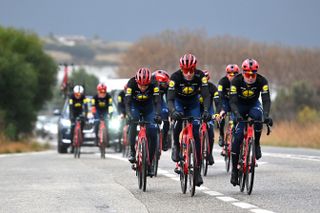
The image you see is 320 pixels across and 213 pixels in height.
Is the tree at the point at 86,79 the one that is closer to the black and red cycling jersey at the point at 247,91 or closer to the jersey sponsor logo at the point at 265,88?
the black and red cycling jersey at the point at 247,91

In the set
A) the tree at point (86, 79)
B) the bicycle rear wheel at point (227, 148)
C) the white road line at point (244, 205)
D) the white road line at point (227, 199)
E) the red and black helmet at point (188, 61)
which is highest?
the tree at point (86, 79)

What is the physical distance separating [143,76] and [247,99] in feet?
6.22

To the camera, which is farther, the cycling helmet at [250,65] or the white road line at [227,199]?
the cycling helmet at [250,65]

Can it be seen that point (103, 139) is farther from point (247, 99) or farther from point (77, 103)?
point (247, 99)

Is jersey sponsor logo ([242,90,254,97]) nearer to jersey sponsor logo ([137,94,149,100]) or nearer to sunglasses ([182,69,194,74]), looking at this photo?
sunglasses ([182,69,194,74])

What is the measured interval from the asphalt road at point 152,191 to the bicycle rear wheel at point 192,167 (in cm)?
14

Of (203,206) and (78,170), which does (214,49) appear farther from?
(203,206)

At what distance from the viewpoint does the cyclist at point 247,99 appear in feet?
51.0

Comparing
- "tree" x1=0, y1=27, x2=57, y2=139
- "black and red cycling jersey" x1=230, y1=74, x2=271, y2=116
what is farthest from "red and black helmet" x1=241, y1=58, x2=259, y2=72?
"tree" x1=0, y1=27, x2=57, y2=139

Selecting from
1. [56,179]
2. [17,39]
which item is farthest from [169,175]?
[17,39]

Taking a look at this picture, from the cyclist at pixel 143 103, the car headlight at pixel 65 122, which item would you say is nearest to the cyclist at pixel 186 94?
the cyclist at pixel 143 103

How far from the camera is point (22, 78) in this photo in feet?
220

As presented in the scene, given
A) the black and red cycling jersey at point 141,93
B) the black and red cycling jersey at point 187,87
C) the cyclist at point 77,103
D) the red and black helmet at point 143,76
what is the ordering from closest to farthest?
the black and red cycling jersey at point 187,87
the red and black helmet at point 143,76
the black and red cycling jersey at point 141,93
the cyclist at point 77,103

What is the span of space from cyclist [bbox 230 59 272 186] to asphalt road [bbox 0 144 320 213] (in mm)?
669
